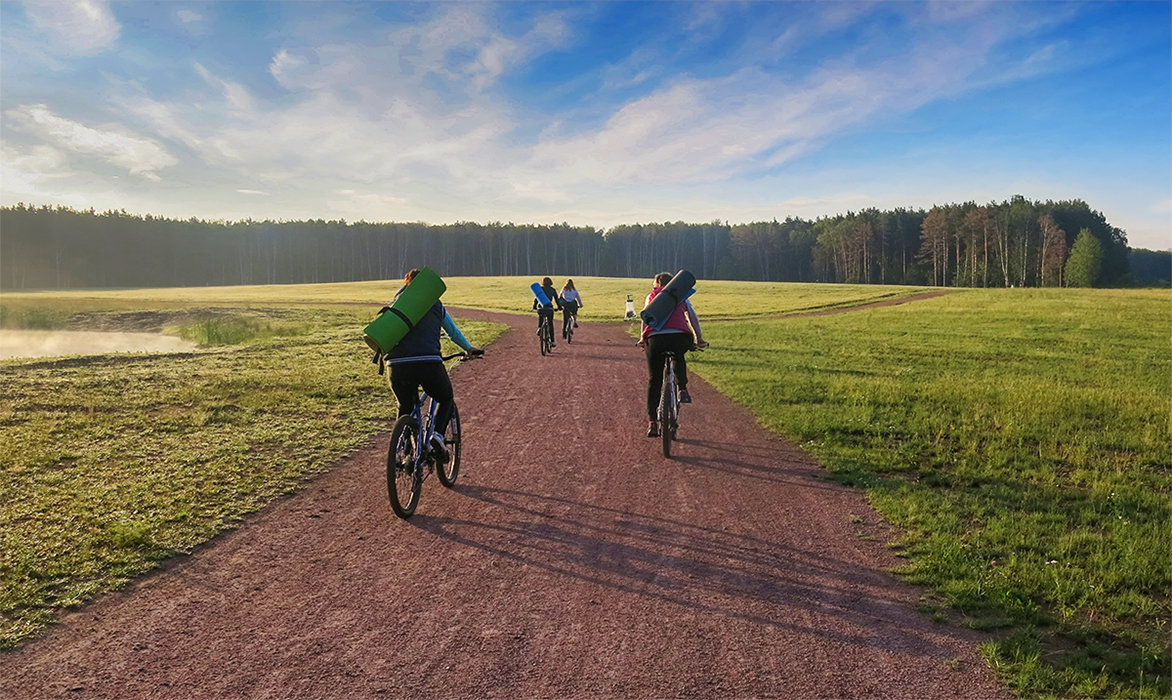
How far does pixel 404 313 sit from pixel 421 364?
23.4 inches

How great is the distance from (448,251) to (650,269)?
132 ft

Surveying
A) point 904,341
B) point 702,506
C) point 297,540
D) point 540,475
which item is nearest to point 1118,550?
point 702,506

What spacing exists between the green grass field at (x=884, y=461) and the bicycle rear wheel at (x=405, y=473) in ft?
5.38

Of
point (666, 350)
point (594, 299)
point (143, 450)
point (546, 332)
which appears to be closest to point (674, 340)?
point (666, 350)

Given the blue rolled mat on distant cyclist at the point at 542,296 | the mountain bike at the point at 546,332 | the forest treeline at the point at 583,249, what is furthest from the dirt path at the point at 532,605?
the forest treeline at the point at 583,249

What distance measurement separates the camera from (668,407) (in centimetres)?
845

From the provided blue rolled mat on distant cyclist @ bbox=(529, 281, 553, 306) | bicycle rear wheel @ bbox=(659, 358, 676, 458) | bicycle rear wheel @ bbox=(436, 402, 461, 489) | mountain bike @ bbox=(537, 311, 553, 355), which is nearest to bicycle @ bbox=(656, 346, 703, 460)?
bicycle rear wheel @ bbox=(659, 358, 676, 458)

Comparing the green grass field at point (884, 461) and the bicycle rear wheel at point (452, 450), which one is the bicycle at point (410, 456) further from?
the green grass field at point (884, 461)

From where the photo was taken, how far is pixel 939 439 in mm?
9414

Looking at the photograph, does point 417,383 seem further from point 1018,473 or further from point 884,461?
point 1018,473

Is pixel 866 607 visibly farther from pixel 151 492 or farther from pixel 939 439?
pixel 151 492

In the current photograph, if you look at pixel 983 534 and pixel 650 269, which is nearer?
pixel 983 534

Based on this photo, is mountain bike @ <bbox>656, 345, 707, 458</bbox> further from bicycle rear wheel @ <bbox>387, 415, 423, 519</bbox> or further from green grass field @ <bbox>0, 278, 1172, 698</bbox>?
bicycle rear wheel @ <bbox>387, 415, 423, 519</bbox>

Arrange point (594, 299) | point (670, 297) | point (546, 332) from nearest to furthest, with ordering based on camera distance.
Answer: point (670, 297), point (546, 332), point (594, 299)
